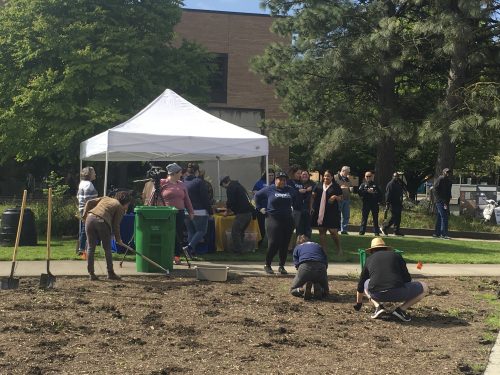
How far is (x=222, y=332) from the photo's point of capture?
267 inches

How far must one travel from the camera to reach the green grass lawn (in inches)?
497

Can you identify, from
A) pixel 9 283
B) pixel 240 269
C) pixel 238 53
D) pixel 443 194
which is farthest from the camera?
pixel 238 53

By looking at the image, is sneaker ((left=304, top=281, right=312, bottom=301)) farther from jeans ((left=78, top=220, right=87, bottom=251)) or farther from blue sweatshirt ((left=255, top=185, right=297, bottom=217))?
jeans ((left=78, top=220, right=87, bottom=251))

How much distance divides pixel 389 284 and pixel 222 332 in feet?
6.74

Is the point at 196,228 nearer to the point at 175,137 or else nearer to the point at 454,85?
the point at 175,137

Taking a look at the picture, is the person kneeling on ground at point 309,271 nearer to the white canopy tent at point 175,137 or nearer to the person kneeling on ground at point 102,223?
the person kneeling on ground at point 102,223

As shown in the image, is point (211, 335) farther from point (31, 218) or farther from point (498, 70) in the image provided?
point (498, 70)

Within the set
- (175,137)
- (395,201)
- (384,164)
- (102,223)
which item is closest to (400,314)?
(102,223)

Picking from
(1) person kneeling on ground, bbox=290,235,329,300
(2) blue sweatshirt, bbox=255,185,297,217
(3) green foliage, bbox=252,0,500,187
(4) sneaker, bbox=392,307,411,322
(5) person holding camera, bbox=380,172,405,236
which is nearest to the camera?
(4) sneaker, bbox=392,307,411,322

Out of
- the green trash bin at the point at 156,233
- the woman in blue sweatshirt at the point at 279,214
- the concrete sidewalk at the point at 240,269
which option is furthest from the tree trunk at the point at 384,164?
the green trash bin at the point at 156,233

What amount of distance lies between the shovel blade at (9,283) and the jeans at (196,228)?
4.08 metres

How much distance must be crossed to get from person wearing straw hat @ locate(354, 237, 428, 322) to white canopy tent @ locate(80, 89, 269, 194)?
5577mm

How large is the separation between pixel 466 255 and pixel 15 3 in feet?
55.2

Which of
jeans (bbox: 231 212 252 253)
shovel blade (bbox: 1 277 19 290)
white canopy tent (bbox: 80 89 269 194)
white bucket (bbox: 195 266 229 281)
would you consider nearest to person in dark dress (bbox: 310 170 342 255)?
white canopy tent (bbox: 80 89 269 194)
